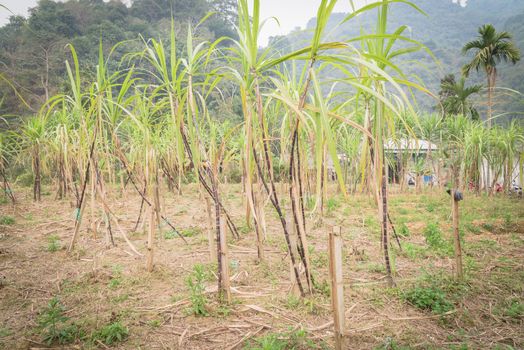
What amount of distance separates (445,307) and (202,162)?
6.19ft

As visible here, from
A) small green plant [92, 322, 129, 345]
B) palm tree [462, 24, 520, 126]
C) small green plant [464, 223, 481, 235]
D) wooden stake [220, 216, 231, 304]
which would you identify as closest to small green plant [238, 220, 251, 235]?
wooden stake [220, 216, 231, 304]

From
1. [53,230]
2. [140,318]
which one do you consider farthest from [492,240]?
[53,230]

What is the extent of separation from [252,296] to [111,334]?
0.90 metres

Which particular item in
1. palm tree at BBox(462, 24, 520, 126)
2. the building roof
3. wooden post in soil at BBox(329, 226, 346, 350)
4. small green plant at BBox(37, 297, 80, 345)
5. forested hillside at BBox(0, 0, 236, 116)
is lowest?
small green plant at BBox(37, 297, 80, 345)

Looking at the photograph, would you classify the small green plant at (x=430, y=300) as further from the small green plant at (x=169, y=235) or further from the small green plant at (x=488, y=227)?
the small green plant at (x=488, y=227)

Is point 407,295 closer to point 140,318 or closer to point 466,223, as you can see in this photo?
point 140,318

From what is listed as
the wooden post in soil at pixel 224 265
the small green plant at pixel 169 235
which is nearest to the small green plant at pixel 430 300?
the wooden post in soil at pixel 224 265

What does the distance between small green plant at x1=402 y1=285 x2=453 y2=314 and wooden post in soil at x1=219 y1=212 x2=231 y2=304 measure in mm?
1261

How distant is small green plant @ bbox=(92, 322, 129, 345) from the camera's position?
1575 millimetres

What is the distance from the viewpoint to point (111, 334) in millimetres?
1584

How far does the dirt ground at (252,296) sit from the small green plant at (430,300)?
0.15ft

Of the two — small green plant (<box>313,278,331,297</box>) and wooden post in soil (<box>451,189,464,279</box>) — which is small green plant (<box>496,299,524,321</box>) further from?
small green plant (<box>313,278,331,297</box>)

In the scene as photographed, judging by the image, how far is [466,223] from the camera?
179 inches

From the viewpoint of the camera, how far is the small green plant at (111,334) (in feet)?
5.17
